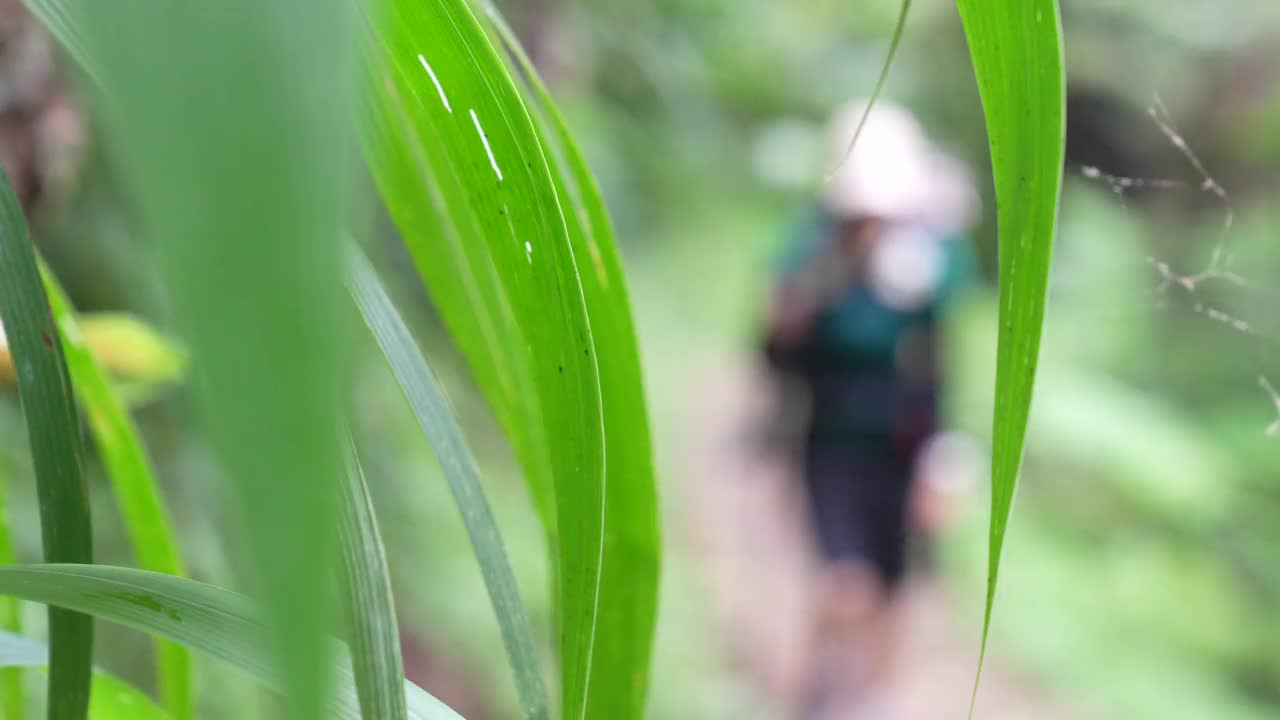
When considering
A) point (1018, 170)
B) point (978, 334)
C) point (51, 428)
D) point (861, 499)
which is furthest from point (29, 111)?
point (978, 334)

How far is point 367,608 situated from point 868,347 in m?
1.90

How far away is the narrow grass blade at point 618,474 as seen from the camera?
34 centimetres

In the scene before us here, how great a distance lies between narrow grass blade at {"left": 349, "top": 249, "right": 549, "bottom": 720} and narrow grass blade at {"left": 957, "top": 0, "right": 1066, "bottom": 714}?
5.3 inches

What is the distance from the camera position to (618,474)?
14.0 inches

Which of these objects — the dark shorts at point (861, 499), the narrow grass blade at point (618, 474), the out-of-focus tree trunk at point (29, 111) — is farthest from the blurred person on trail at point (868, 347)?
the narrow grass blade at point (618, 474)

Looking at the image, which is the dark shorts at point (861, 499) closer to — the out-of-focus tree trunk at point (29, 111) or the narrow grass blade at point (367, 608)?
the out-of-focus tree trunk at point (29, 111)

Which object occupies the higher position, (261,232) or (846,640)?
(261,232)

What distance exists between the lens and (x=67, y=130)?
976mm

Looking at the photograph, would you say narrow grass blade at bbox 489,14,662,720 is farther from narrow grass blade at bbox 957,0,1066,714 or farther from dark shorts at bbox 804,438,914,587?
dark shorts at bbox 804,438,914,587

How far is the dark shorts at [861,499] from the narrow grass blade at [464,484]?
1.95 metres

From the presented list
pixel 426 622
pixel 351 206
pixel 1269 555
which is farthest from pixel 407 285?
pixel 1269 555

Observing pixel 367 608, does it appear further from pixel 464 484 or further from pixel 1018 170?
pixel 1018 170

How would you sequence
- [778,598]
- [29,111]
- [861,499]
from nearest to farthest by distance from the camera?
1. [29,111]
2. [861,499]
3. [778,598]

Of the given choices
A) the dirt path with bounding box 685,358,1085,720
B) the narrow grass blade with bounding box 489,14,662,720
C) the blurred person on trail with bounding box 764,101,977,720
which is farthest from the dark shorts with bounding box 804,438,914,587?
the narrow grass blade with bounding box 489,14,662,720
